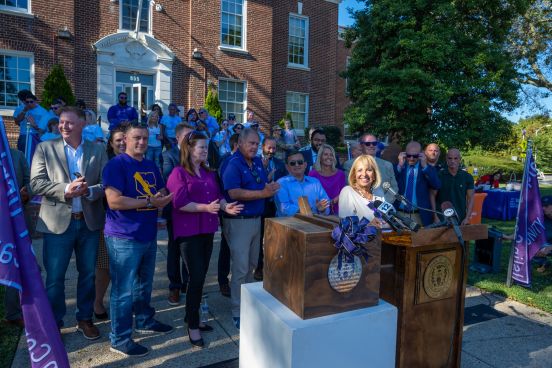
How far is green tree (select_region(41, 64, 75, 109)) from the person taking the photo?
12.7 m

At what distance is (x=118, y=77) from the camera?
15.1 metres

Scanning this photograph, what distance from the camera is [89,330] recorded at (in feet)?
11.8

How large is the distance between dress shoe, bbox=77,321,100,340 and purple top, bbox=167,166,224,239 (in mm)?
1155

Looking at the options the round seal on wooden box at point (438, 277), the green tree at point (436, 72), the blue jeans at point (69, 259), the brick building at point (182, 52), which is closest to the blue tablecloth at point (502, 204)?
the green tree at point (436, 72)

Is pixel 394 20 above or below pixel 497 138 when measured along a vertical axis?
above

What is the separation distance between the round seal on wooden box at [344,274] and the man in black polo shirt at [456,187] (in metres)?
4.11

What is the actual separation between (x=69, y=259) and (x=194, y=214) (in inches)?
44.6

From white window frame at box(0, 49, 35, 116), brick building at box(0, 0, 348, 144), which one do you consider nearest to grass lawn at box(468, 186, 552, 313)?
brick building at box(0, 0, 348, 144)

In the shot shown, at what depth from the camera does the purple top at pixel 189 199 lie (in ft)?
11.2

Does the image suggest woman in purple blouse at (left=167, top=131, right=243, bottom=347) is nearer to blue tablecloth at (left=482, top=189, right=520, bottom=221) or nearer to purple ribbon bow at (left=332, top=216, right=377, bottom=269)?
purple ribbon bow at (left=332, top=216, right=377, bottom=269)

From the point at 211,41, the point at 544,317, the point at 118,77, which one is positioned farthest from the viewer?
the point at 211,41

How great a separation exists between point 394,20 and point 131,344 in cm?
1357

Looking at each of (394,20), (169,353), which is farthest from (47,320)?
(394,20)

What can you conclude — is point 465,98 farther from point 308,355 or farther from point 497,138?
point 308,355
